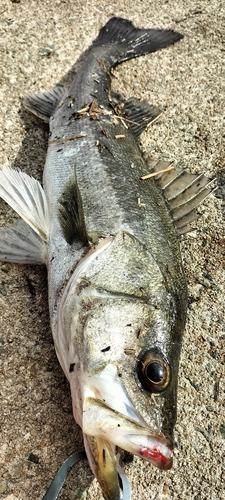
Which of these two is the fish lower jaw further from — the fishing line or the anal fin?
the anal fin

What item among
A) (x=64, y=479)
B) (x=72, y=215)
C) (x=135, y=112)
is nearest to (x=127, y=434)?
(x=64, y=479)

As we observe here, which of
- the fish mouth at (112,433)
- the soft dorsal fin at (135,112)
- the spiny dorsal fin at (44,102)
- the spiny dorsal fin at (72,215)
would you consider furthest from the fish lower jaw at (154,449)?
the spiny dorsal fin at (44,102)

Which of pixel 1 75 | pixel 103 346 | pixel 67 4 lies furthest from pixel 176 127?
pixel 103 346

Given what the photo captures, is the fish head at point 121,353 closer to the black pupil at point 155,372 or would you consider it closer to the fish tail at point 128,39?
the black pupil at point 155,372

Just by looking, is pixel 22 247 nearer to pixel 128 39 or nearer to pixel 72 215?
pixel 72 215

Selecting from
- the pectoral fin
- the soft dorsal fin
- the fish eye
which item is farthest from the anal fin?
the soft dorsal fin
